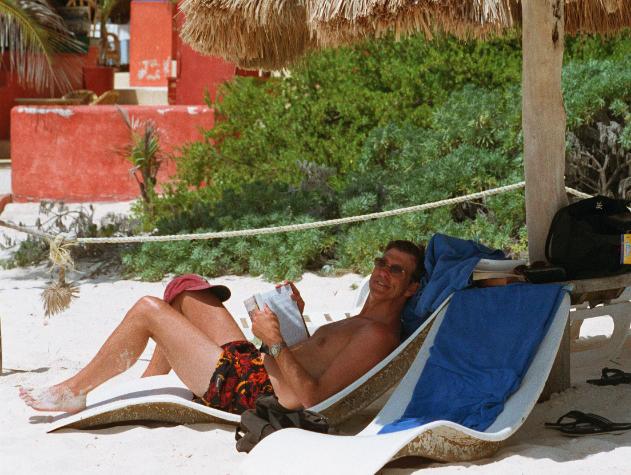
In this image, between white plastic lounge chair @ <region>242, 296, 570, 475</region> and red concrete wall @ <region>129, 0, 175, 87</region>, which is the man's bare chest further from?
red concrete wall @ <region>129, 0, 175, 87</region>

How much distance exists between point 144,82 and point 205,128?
789 centimetres

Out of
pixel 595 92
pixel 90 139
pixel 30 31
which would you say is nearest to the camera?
pixel 595 92

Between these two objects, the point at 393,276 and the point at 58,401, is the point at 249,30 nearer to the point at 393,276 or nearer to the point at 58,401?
the point at 393,276

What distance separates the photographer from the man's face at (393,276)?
4.40 m

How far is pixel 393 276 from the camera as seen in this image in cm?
442

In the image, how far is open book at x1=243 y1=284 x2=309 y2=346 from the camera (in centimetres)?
409

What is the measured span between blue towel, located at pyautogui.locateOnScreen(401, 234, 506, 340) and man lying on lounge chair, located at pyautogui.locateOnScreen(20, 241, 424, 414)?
6 cm

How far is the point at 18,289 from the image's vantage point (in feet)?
26.5

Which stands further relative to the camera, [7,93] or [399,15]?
[7,93]

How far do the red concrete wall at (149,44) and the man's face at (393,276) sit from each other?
46.1 feet

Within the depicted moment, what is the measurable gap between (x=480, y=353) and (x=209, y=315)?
128cm

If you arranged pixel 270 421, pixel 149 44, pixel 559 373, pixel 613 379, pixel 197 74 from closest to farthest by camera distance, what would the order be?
pixel 270 421 → pixel 559 373 → pixel 613 379 → pixel 197 74 → pixel 149 44

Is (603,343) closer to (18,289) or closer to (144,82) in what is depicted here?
(18,289)

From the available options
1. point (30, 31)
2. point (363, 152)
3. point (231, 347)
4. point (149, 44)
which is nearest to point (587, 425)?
point (231, 347)
